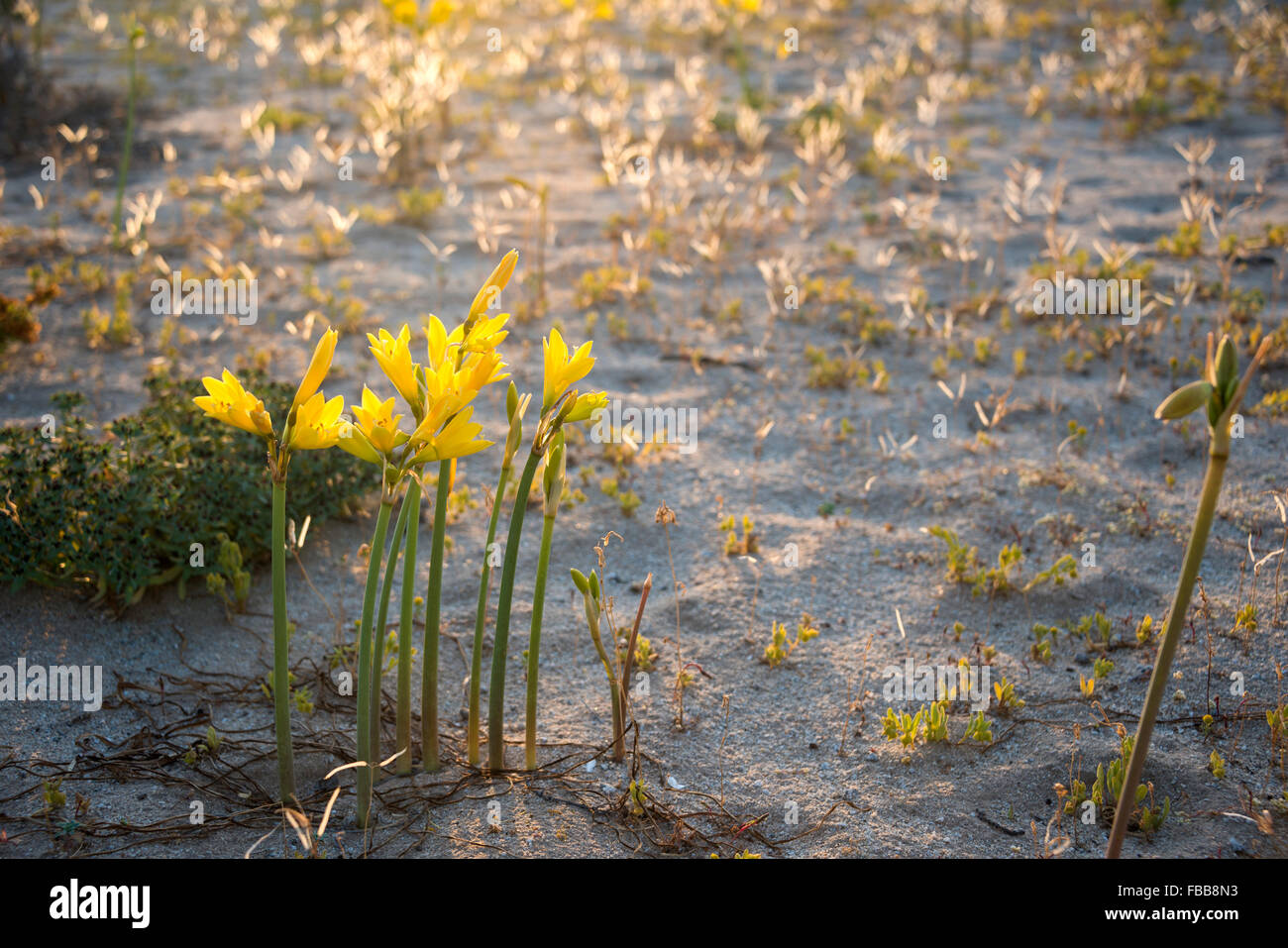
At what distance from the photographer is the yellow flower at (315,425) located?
2.48 m

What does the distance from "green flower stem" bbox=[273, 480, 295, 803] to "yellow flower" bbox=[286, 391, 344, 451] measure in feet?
0.40

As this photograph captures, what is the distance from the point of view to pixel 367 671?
2.71 metres

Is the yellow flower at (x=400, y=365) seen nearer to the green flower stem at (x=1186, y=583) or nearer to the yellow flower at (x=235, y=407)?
the yellow flower at (x=235, y=407)

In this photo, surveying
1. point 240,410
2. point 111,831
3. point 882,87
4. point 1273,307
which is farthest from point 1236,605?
point 882,87

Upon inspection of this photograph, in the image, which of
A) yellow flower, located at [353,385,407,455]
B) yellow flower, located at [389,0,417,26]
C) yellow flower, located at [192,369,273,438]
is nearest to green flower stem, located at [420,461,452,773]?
A: yellow flower, located at [353,385,407,455]

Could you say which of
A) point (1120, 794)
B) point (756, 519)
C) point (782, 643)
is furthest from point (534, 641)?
point (756, 519)

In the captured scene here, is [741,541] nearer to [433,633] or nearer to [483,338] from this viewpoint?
[433,633]

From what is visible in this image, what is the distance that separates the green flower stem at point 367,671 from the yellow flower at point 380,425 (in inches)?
5.9

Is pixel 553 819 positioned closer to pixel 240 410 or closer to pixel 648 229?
pixel 240 410

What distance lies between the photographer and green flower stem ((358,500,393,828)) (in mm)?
2619

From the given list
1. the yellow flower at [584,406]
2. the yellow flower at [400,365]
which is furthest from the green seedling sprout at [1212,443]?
the yellow flower at [400,365]

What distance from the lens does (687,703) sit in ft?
12.4

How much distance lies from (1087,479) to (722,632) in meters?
2.18

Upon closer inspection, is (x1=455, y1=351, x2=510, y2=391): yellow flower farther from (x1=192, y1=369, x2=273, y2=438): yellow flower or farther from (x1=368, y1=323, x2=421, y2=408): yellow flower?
(x1=192, y1=369, x2=273, y2=438): yellow flower
